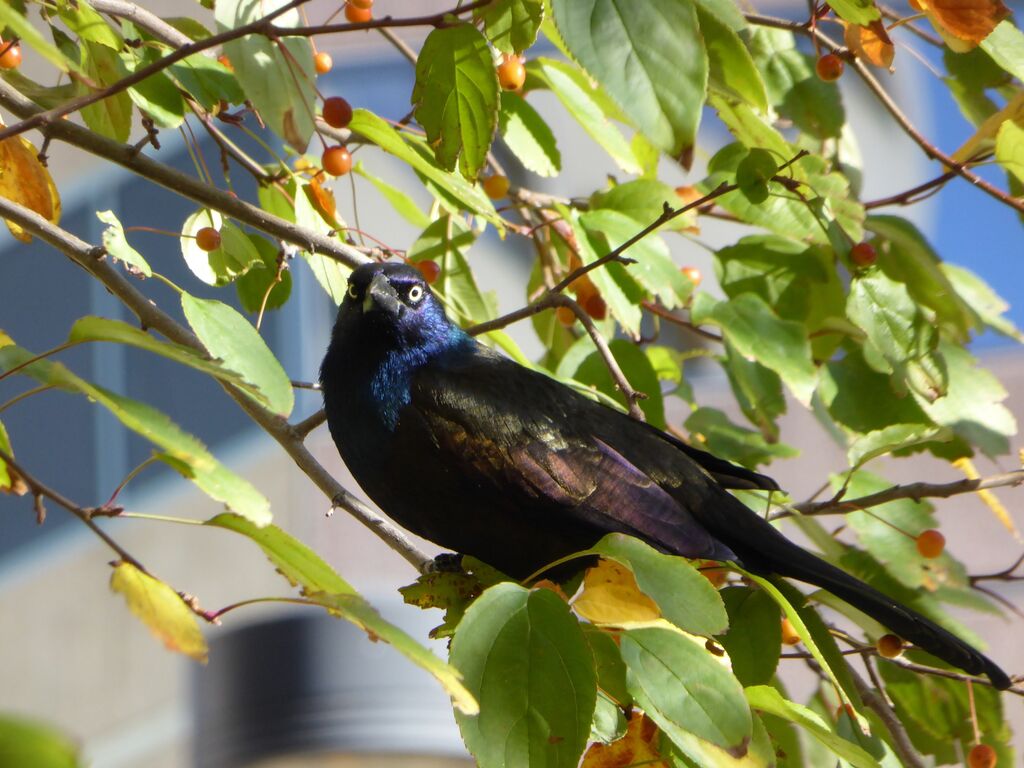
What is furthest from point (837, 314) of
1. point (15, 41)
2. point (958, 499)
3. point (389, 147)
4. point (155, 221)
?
point (155, 221)

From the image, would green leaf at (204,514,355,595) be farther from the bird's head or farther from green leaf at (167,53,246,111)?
the bird's head

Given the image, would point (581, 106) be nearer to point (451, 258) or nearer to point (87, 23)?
point (451, 258)

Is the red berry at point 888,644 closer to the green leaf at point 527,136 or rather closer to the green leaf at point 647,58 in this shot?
the green leaf at point 527,136

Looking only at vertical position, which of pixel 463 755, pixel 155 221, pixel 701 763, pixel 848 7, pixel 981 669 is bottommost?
pixel 701 763

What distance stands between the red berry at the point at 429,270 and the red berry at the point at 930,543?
959mm

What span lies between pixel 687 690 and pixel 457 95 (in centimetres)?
75

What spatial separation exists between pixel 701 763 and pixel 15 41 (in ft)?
4.89

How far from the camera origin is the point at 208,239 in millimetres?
1938

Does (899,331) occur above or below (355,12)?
below

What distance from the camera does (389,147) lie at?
1.85 metres

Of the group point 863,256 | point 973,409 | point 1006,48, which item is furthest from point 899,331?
point 1006,48

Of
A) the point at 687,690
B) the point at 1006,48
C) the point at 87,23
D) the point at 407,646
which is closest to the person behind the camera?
the point at 407,646

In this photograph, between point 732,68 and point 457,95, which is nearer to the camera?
point 732,68

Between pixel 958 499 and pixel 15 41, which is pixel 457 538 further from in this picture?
pixel 958 499
